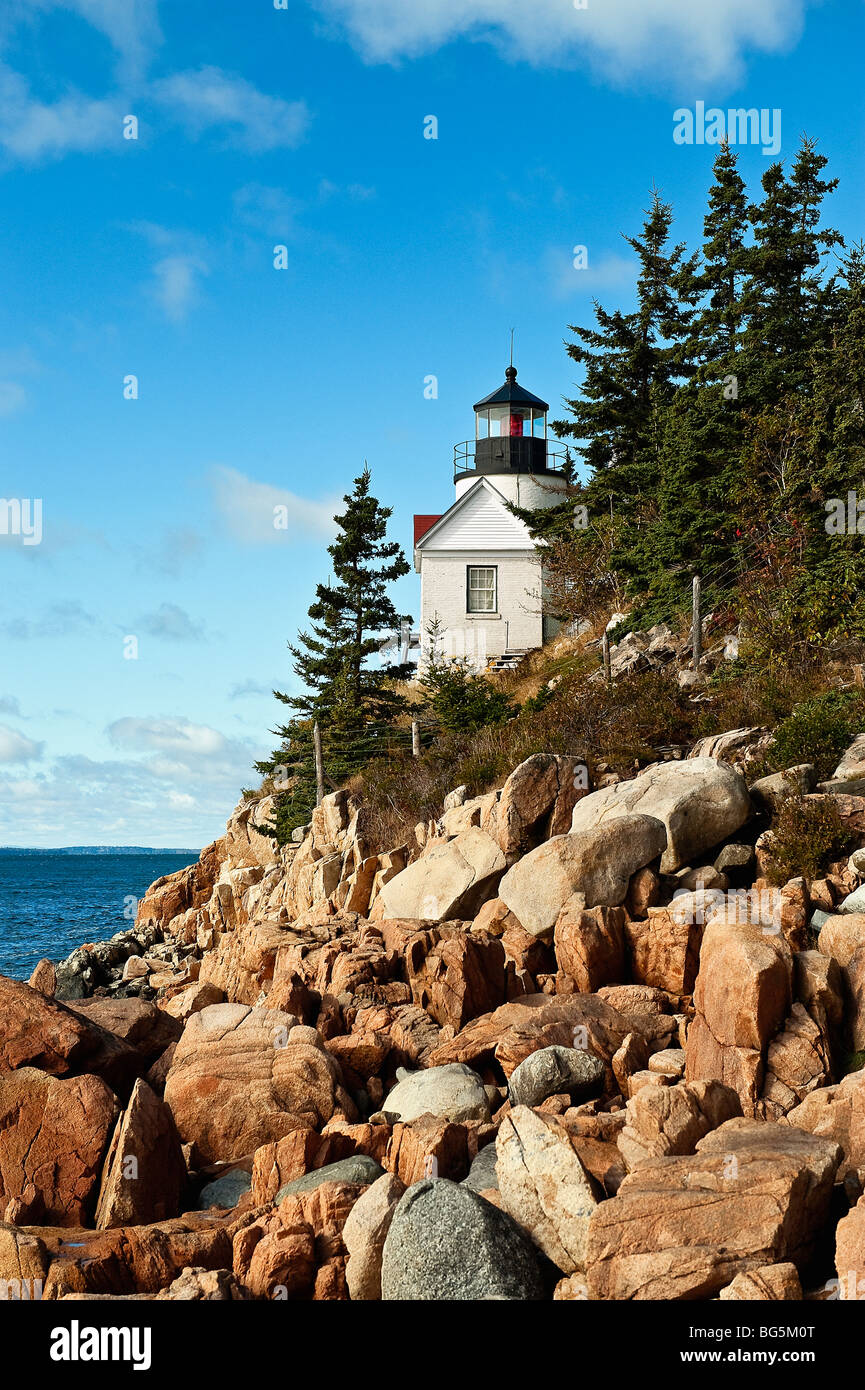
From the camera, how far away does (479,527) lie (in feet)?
136

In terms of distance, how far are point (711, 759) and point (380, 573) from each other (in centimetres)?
2065

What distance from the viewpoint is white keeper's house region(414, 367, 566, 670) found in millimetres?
41062

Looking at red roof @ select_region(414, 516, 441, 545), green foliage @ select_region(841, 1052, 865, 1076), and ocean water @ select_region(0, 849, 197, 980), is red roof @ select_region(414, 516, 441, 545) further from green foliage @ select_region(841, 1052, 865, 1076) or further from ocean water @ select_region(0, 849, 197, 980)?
green foliage @ select_region(841, 1052, 865, 1076)

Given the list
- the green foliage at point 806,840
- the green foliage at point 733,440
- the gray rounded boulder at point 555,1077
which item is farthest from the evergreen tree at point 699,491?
the gray rounded boulder at point 555,1077

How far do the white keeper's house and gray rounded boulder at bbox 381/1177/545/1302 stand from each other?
32649mm

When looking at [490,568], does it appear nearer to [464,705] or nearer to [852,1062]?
[464,705]

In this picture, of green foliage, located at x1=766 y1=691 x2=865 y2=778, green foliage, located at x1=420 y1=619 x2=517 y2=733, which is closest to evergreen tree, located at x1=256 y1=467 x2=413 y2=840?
green foliage, located at x1=420 y1=619 x2=517 y2=733

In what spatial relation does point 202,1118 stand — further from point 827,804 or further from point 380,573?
point 380,573

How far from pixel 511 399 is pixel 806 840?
31589mm

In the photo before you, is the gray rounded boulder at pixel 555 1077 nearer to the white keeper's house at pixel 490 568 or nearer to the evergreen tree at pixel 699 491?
the evergreen tree at pixel 699 491

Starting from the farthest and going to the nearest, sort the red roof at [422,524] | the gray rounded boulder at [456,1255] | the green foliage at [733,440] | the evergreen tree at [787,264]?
the red roof at [422,524], the evergreen tree at [787,264], the green foliage at [733,440], the gray rounded boulder at [456,1255]

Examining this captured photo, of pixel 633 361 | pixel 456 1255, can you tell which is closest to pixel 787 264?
pixel 633 361

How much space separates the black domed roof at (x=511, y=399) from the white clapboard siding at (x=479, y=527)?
11.6ft

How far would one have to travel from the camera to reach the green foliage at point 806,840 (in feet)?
44.7
